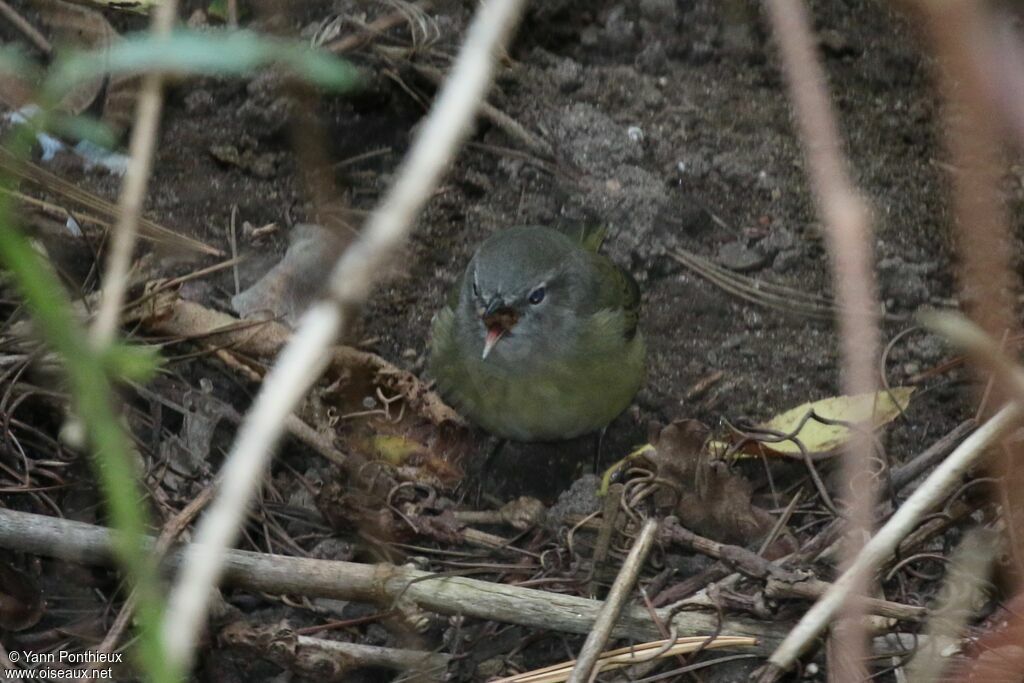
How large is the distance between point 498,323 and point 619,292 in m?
0.69

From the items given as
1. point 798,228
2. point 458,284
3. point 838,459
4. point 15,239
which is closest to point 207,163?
point 458,284

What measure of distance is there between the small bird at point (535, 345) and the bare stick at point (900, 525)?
2.30m

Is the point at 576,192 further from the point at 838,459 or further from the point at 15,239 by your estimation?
the point at 15,239

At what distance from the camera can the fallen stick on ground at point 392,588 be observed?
3.61 m

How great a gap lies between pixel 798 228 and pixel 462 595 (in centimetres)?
290

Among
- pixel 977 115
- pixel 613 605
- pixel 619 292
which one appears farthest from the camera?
pixel 619 292

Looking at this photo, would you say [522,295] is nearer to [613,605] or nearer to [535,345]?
[535,345]

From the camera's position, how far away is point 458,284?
5184mm

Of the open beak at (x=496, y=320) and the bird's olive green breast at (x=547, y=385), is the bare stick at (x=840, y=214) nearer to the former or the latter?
the open beak at (x=496, y=320)

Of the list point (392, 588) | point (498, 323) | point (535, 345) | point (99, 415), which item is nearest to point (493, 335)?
point (498, 323)

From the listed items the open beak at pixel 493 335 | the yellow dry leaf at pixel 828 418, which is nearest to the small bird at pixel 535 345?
the open beak at pixel 493 335

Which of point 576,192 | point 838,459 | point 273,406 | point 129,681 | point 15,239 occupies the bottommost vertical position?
point 129,681

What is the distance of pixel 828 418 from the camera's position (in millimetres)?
4754

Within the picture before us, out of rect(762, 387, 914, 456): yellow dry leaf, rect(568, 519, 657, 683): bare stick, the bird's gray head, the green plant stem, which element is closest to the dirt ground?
rect(762, 387, 914, 456): yellow dry leaf
